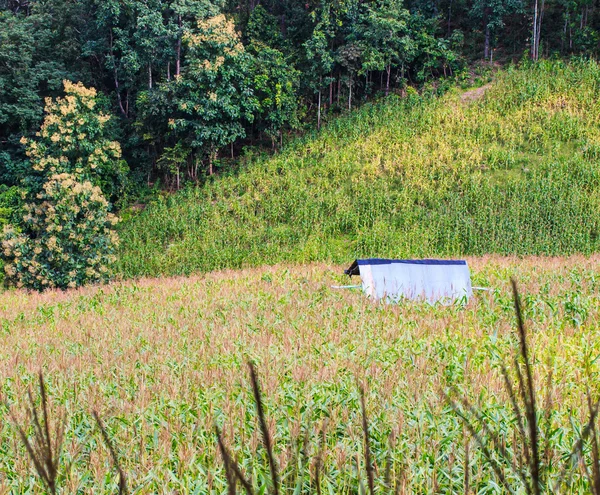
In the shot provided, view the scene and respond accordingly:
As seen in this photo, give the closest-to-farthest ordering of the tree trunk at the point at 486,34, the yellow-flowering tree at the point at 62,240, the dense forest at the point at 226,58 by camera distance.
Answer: the yellow-flowering tree at the point at 62,240 → the dense forest at the point at 226,58 → the tree trunk at the point at 486,34

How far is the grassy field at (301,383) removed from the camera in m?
3.09

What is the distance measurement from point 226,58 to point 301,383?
24.1m

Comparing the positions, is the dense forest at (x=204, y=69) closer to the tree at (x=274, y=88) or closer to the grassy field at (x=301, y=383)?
the tree at (x=274, y=88)

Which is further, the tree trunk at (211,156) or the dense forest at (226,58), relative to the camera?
the tree trunk at (211,156)

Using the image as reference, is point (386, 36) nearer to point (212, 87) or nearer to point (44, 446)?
point (212, 87)

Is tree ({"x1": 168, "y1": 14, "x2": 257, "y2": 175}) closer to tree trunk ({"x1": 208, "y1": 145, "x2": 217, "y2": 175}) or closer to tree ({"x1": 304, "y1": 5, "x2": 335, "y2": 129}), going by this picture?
tree trunk ({"x1": 208, "y1": 145, "x2": 217, "y2": 175})

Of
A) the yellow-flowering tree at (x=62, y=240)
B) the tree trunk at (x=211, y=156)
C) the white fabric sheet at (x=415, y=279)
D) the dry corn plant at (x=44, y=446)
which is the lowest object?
the yellow-flowering tree at (x=62, y=240)

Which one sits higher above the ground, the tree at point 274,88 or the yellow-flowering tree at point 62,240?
the tree at point 274,88

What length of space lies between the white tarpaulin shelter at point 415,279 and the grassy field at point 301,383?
0.39 m

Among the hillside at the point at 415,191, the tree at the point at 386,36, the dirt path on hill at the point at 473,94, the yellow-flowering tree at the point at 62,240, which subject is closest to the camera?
the yellow-flowering tree at the point at 62,240

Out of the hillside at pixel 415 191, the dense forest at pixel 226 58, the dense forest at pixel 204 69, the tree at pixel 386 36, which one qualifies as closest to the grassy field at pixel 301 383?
the hillside at pixel 415 191

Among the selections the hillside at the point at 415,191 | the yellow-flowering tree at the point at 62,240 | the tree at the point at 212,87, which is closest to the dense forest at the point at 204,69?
the tree at the point at 212,87

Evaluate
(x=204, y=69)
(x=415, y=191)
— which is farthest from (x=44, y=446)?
(x=204, y=69)

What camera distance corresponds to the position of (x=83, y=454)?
349 cm
